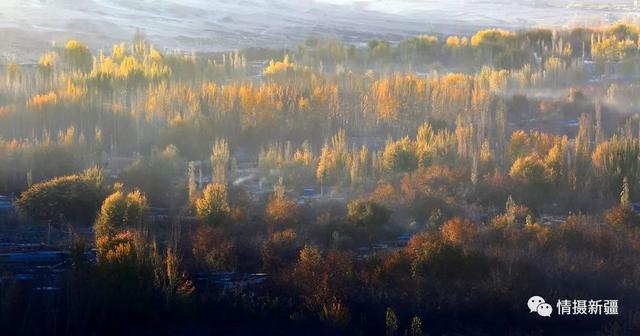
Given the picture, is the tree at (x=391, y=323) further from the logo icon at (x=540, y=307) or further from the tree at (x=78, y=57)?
the tree at (x=78, y=57)

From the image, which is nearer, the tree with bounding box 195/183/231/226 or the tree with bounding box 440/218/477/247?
the tree with bounding box 440/218/477/247

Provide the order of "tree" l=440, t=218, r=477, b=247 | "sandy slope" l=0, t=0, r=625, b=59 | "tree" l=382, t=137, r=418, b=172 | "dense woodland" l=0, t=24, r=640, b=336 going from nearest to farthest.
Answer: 1. "dense woodland" l=0, t=24, r=640, b=336
2. "tree" l=440, t=218, r=477, b=247
3. "tree" l=382, t=137, r=418, b=172
4. "sandy slope" l=0, t=0, r=625, b=59

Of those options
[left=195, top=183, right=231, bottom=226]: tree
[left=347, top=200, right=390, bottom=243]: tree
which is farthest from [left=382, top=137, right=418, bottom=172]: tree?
[left=195, top=183, right=231, bottom=226]: tree

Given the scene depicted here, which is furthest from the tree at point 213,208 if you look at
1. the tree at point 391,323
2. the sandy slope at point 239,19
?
the sandy slope at point 239,19

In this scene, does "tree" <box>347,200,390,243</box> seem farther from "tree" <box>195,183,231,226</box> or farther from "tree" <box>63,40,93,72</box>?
"tree" <box>63,40,93,72</box>

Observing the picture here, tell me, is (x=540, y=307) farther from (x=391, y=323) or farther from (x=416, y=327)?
(x=391, y=323)

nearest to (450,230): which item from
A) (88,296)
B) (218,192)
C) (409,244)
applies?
(409,244)

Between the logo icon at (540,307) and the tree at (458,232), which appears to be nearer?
the logo icon at (540,307)

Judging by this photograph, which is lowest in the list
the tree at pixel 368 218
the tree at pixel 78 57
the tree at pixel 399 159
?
the tree at pixel 368 218
